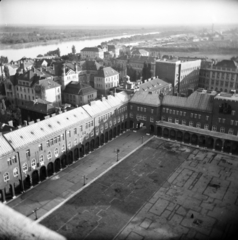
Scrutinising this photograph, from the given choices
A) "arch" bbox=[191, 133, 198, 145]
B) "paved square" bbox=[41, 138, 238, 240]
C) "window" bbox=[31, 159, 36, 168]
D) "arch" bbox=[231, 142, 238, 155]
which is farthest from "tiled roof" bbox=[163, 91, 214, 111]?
"window" bbox=[31, 159, 36, 168]

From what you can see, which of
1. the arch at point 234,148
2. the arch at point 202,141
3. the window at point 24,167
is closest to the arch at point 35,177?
the window at point 24,167

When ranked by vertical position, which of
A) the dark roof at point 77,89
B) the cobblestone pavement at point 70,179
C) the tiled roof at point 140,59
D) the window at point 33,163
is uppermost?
the tiled roof at point 140,59

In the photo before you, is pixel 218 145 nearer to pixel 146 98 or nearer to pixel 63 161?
pixel 146 98

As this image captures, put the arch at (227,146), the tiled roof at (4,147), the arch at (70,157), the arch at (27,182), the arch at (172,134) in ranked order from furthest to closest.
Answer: the arch at (172,134) < the arch at (227,146) < the arch at (70,157) < the arch at (27,182) < the tiled roof at (4,147)

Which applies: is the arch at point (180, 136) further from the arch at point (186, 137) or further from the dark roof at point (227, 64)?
the dark roof at point (227, 64)

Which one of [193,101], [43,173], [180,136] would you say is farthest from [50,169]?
[193,101]

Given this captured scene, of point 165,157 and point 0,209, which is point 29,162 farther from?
point 0,209

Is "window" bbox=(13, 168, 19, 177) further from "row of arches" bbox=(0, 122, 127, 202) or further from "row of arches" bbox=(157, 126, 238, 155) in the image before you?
"row of arches" bbox=(157, 126, 238, 155)
